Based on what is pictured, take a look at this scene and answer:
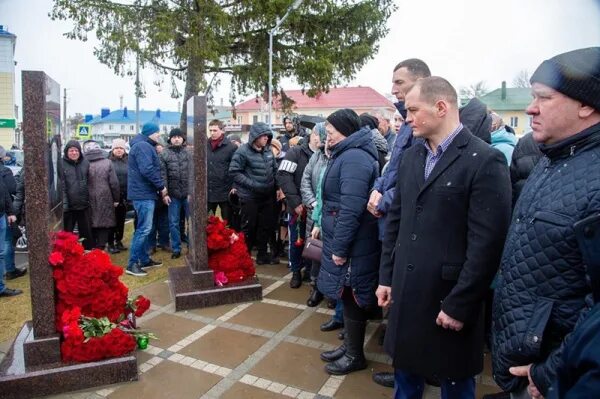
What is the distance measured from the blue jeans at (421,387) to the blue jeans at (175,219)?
4.94 meters

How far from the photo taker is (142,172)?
599 centimetres

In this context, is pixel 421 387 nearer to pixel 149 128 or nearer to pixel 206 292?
Answer: pixel 206 292

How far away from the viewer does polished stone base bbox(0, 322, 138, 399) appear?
3.01m

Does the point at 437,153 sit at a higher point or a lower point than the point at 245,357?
higher

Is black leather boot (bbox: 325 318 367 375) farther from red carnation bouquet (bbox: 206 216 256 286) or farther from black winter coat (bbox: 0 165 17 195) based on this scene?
black winter coat (bbox: 0 165 17 195)

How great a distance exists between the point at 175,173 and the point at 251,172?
4.24ft

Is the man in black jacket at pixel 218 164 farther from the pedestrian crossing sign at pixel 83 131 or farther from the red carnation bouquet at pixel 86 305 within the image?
the pedestrian crossing sign at pixel 83 131

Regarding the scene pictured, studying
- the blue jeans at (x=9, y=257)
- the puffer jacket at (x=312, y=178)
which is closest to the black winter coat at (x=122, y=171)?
the blue jeans at (x=9, y=257)

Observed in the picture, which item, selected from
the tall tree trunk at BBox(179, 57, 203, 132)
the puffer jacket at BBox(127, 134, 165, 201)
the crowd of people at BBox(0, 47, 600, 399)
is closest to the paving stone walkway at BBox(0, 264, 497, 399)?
the crowd of people at BBox(0, 47, 600, 399)

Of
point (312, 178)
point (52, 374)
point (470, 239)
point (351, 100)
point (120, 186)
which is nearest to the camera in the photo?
point (470, 239)

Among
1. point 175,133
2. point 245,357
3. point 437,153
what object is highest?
point 175,133

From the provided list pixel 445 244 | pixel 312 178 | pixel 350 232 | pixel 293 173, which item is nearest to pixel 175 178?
pixel 293 173

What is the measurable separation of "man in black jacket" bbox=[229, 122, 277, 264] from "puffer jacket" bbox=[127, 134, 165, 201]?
103 centimetres

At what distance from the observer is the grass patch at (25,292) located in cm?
434
